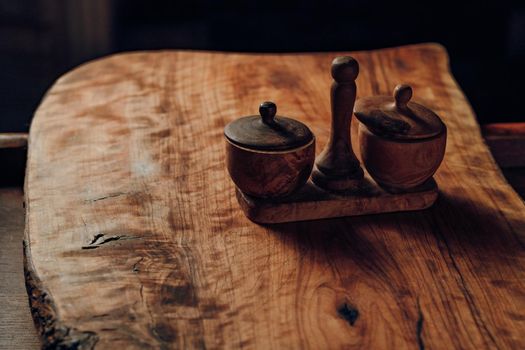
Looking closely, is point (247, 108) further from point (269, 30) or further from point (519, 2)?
point (519, 2)

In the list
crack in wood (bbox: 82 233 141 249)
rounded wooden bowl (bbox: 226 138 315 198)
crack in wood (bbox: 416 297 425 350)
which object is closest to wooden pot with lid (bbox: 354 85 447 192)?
rounded wooden bowl (bbox: 226 138 315 198)

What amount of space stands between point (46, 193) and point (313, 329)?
600 millimetres

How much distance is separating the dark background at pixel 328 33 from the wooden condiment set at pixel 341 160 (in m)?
1.90

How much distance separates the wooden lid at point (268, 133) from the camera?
1.31 metres

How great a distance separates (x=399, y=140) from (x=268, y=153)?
0.22m

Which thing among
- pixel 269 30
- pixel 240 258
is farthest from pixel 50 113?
pixel 269 30

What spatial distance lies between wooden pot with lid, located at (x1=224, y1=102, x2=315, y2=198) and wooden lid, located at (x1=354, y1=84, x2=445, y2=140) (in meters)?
0.11

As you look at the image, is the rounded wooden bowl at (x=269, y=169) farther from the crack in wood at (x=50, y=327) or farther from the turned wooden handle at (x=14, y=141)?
the turned wooden handle at (x=14, y=141)

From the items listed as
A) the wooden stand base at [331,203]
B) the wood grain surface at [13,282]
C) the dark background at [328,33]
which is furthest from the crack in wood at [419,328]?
the dark background at [328,33]

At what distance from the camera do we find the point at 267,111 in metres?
1.33

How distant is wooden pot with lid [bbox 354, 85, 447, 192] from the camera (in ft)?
4.49

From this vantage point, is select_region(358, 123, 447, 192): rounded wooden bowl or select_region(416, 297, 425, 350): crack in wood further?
select_region(358, 123, 447, 192): rounded wooden bowl

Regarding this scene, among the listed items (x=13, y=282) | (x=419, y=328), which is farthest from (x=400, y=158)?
(x=13, y=282)

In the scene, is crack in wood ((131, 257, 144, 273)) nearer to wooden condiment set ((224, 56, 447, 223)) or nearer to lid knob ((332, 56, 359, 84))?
wooden condiment set ((224, 56, 447, 223))
